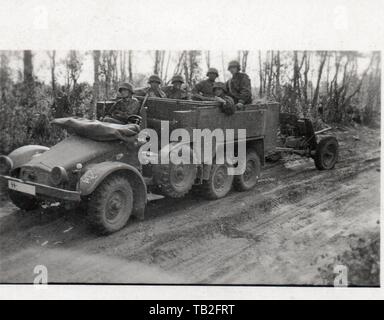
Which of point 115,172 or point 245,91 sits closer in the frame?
point 115,172

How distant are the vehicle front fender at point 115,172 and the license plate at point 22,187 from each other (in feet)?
2.29

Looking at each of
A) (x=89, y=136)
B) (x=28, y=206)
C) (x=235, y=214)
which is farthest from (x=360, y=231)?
(x=28, y=206)

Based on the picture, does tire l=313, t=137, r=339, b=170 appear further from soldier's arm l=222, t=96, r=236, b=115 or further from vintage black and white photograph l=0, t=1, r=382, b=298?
soldier's arm l=222, t=96, r=236, b=115

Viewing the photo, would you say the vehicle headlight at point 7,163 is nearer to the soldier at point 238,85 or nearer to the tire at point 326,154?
the soldier at point 238,85

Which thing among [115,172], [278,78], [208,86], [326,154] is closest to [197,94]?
[208,86]

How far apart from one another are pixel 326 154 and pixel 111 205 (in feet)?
20.0

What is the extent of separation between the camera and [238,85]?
941cm

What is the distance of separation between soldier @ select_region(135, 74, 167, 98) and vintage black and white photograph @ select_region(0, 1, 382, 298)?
3 centimetres

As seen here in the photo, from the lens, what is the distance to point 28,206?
748cm

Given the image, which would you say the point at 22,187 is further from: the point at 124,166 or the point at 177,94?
the point at 177,94

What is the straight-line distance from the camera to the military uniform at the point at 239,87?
927 cm

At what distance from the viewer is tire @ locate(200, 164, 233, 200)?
8484 mm

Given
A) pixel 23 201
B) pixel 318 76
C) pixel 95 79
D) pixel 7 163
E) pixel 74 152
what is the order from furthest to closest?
pixel 318 76 → pixel 95 79 → pixel 23 201 → pixel 7 163 → pixel 74 152

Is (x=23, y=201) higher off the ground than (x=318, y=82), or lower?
Result: lower
